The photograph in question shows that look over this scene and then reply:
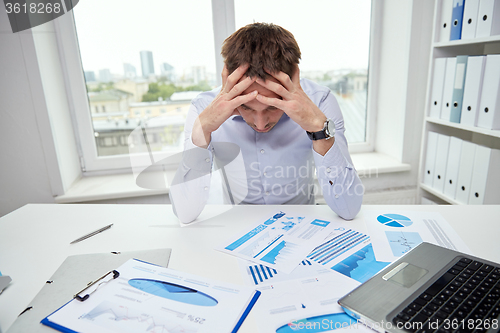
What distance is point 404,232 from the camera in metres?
0.87

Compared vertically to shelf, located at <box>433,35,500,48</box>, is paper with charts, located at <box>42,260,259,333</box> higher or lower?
lower

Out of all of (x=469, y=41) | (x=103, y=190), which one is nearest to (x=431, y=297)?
(x=469, y=41)

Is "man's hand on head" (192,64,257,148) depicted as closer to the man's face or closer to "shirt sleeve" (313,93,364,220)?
the man's face

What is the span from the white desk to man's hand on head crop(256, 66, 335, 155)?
285 millimetres

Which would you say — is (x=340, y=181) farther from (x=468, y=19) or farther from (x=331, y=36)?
(x=331, y=36)

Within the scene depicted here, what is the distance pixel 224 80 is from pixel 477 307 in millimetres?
864

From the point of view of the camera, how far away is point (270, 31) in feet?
3.32

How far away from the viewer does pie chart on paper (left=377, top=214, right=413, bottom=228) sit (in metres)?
0.91

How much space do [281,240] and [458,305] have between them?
42cm

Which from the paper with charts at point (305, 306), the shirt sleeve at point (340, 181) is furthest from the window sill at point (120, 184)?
the paper with charts at point (305, 306)

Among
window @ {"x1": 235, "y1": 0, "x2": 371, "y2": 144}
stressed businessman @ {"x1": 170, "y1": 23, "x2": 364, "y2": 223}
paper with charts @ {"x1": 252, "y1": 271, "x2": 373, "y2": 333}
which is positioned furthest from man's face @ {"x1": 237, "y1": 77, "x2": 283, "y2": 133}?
window @ {"x1": 235, "y1": 0, "x2": 371, "y2": 144}

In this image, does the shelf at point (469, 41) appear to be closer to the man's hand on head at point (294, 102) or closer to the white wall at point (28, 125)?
the man's hand on head at point (294, 102)

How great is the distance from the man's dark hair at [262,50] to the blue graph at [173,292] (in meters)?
0.63

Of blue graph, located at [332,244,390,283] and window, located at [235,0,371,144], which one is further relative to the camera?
window, located at [235,0,371,144]
